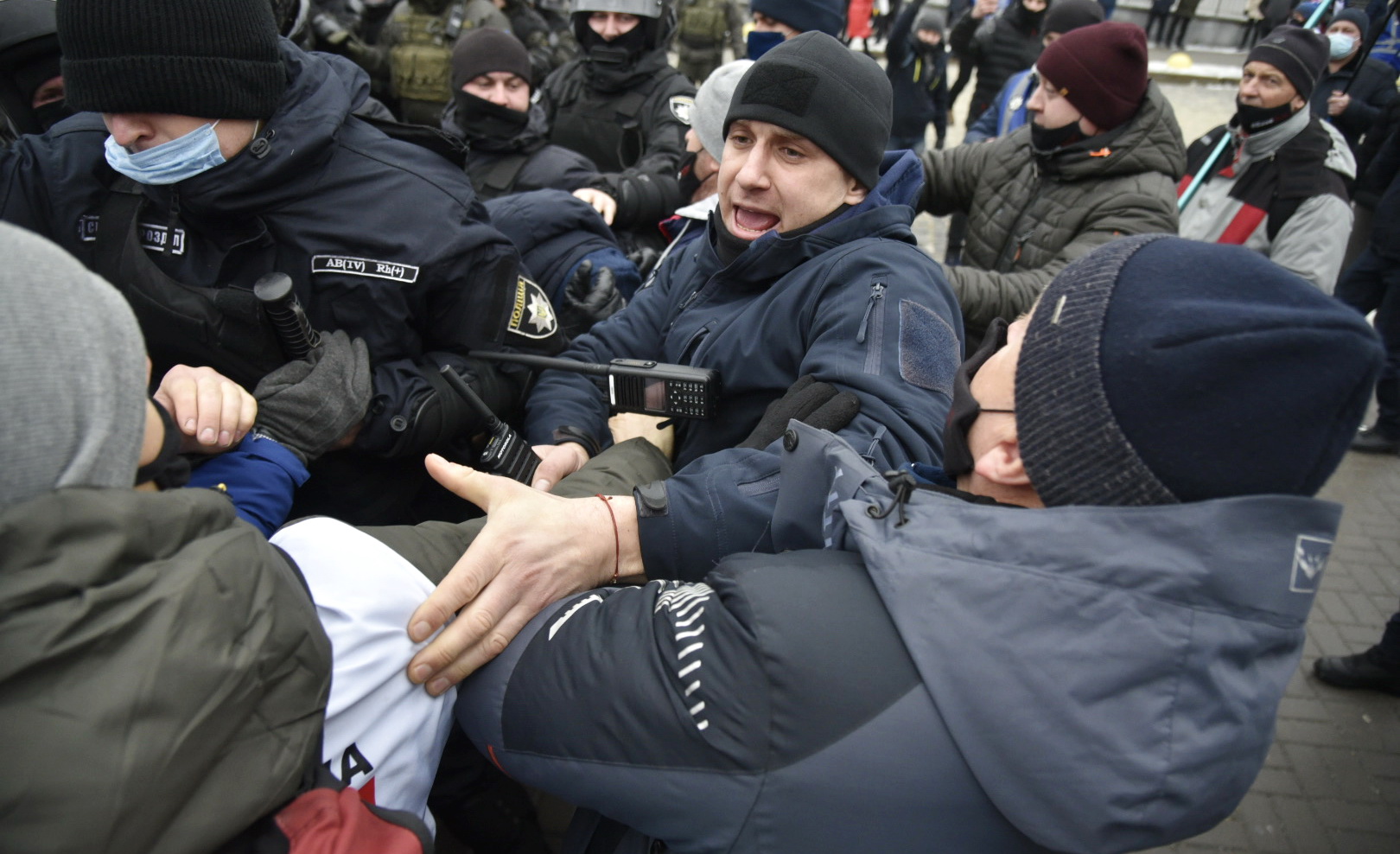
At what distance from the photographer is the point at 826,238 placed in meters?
1.96

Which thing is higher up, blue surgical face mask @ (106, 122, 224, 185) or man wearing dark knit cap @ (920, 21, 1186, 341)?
blue surgical face mask @ (106, 122, 224, 185)

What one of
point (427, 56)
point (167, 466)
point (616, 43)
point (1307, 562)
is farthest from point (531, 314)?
point (427, 56)

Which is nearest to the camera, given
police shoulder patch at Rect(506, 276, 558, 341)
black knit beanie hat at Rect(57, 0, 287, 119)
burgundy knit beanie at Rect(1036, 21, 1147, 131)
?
black knit beanie hat at Rect(57, 0, 287, 119)

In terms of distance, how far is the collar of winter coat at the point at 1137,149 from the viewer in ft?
10.4

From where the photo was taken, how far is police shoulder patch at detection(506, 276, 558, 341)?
2.29 meters

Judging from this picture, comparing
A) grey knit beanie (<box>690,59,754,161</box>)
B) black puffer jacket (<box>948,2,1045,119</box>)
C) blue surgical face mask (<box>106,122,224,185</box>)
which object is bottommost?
black puffer jacket (<box>948,2,1045,119</box>)

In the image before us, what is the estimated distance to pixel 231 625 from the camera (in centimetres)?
86

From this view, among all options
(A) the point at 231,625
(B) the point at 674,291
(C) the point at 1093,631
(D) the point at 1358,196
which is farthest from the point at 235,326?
(D) the point at 1358,196

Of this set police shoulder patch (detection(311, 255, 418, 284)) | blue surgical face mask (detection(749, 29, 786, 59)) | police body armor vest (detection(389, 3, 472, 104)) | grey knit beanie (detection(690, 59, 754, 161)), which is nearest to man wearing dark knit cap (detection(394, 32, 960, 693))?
police shoulder patch (detection(311, 255, 418, 284))

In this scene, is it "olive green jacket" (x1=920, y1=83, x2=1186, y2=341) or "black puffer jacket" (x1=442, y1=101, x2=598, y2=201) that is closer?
"olive green jacket" (x1=920, y1=83, x2=1186, y2=341)

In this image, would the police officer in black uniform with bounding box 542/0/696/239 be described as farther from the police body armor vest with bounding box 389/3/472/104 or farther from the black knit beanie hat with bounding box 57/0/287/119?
the black knit beanie hat with bounding box 57/0/287/119

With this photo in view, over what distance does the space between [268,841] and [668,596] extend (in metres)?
0.53

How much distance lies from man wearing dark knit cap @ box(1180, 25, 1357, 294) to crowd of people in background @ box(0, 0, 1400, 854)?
2441 millimetres

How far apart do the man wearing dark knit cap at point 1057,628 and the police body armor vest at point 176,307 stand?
127 cm
